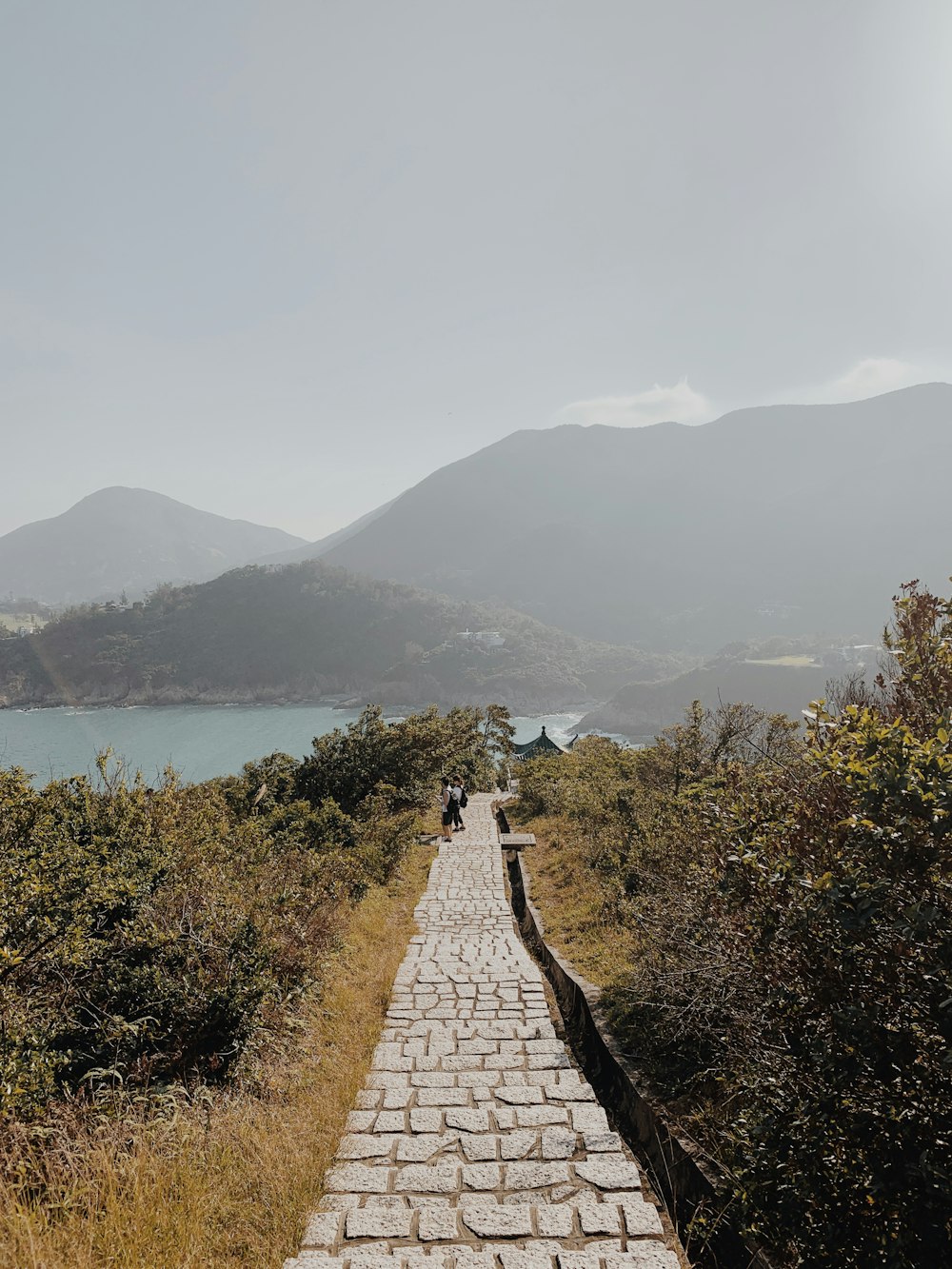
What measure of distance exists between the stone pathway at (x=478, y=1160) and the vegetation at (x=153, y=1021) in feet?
0.84

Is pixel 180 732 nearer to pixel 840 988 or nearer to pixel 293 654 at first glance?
pixel 293 654

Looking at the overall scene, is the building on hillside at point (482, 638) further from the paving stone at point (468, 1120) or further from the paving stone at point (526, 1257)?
the paving stone at point (526, 1257)

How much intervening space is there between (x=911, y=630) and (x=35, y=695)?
136506 mm

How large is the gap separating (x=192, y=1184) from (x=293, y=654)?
126244mm

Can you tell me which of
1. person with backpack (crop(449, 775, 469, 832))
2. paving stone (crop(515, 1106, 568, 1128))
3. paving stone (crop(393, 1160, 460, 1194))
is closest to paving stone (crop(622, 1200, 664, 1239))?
paving stone (crop(515, 1106, 568, 1128))

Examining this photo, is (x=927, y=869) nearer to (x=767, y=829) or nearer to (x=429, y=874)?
(x=767, y=829)

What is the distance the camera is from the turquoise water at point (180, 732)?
216 feet

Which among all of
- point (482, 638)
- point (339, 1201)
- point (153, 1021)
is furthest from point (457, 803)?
point (482, 638)

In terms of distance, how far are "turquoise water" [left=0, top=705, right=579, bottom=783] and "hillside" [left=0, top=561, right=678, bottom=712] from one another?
25.1 ft

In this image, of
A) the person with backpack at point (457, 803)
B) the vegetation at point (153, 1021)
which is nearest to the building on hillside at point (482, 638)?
the person with backpack at point (457, 803)

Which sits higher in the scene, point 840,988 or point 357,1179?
point 840,988

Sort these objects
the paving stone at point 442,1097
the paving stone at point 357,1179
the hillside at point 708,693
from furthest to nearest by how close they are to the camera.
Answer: the hillside at point 708,693, the paving stone at point 442,1097, the paving stone at point 357,1179

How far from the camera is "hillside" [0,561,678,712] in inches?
4437

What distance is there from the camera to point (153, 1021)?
3826 millimetres
